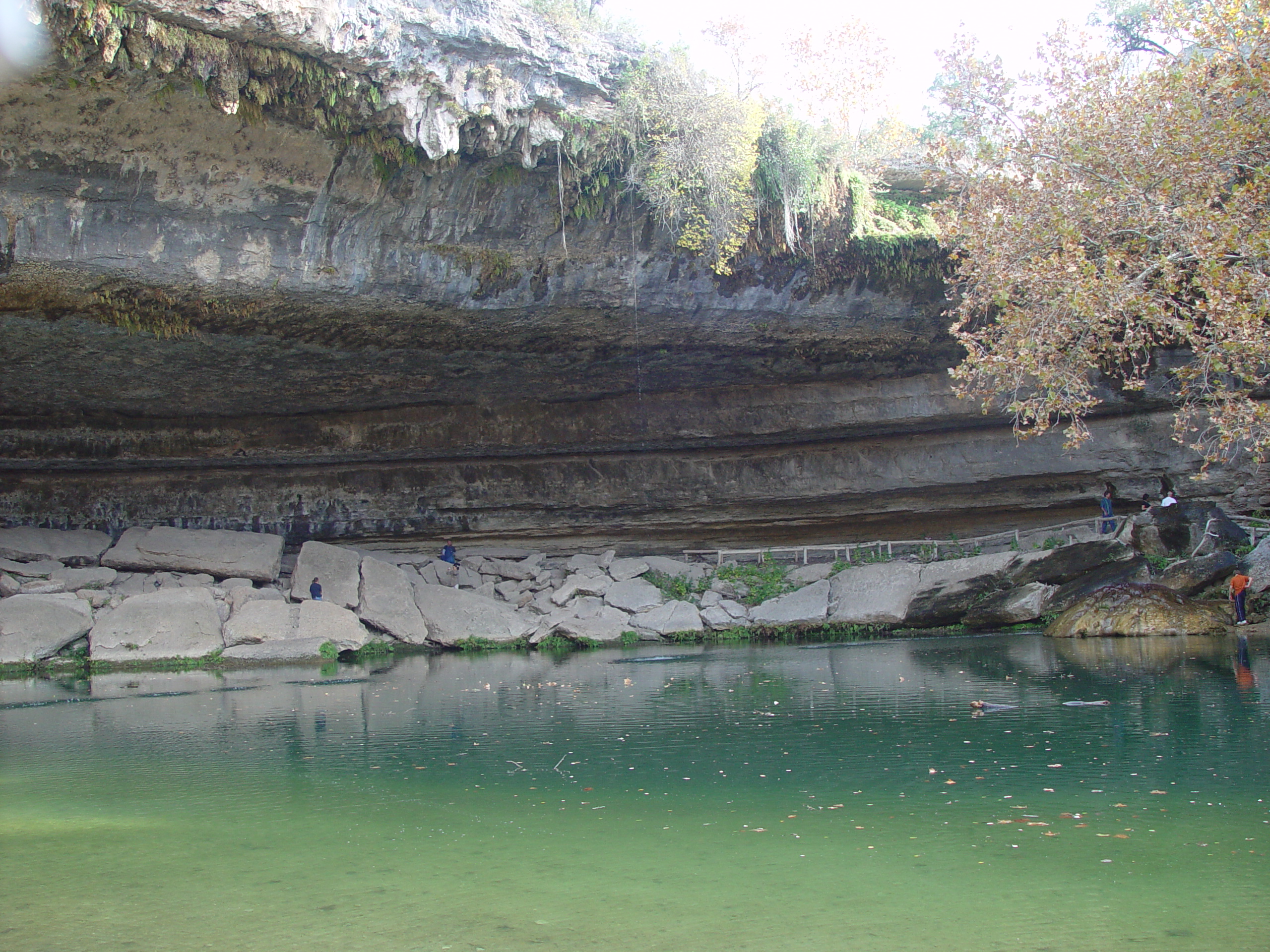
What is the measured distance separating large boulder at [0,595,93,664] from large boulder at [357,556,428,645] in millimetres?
5023

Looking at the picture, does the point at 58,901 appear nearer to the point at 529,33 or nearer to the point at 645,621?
the point at 529,33

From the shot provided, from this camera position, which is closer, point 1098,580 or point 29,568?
point 1098,580

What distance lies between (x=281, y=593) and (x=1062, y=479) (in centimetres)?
1735

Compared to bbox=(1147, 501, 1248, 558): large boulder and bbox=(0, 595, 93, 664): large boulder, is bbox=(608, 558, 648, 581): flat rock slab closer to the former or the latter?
bbox=(0, 595, 93, 664): large boulder

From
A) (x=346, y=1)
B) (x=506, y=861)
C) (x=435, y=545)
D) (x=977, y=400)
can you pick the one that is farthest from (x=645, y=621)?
(x=506, y=861)

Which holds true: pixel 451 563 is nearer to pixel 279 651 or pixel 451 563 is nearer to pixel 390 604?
pixel 390 604

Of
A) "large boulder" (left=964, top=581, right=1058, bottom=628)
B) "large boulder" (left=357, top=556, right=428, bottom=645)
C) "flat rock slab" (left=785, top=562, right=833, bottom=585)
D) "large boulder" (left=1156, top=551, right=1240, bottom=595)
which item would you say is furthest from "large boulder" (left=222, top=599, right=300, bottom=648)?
"large boulder" (left=1156, top=551, right=1240, bottom=595)

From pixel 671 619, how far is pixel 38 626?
463 inches

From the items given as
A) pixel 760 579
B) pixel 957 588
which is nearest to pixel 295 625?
pixel 760 579

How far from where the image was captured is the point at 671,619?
64.5 feet

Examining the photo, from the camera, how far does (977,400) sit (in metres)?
19.9

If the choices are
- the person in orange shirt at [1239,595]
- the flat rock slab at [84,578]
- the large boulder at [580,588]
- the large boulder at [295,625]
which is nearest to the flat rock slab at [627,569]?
the large boulder at [580,588]

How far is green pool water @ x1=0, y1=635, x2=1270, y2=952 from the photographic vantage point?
3.84 metres

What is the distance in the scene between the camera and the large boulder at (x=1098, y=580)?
17062mm
